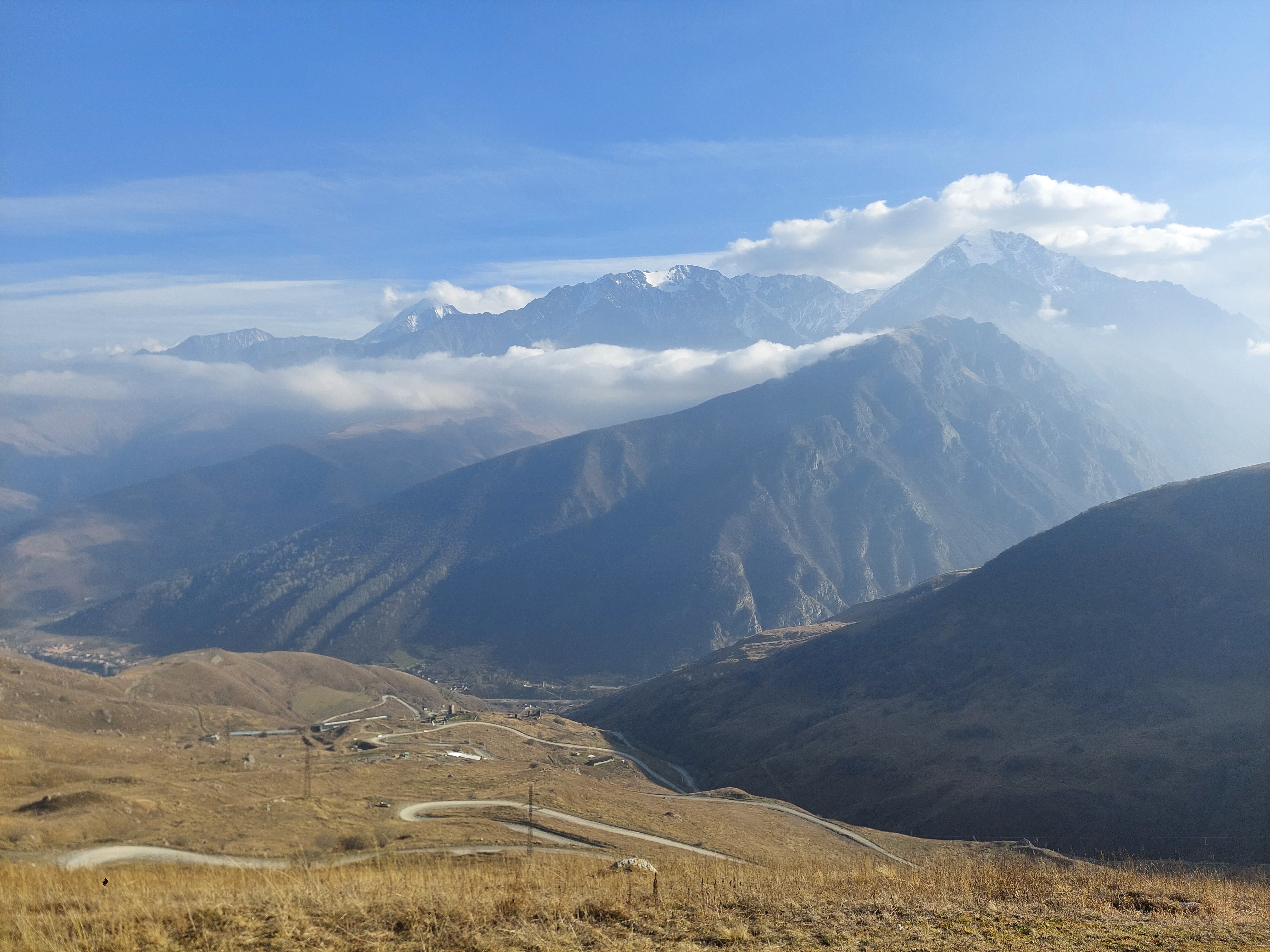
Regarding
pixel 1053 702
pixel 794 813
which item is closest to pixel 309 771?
pixel 794 813

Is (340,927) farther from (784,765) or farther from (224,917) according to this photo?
(784,765)

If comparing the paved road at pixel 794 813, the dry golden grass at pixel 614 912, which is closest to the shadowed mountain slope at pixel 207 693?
the paved road at pixel 794 813

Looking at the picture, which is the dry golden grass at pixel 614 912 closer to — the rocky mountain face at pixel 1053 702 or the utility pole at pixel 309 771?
the utility pole at pixel 309 771

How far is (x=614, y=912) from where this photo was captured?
46.7 feet

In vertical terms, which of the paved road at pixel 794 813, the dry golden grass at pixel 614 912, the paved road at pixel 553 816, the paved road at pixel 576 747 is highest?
the dry golden grass at pixel 614 912

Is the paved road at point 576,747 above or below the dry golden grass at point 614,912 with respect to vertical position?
below

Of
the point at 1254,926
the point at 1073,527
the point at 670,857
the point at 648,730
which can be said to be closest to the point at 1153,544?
the point at 1073,527

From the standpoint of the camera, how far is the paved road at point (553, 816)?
36.5 meters

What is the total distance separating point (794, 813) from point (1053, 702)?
42.5 metres

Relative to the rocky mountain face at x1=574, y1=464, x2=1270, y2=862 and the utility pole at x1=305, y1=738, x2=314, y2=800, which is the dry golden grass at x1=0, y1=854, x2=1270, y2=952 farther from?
the rocky mountain face at x1=574, y1=464, x2=1270, y2=862

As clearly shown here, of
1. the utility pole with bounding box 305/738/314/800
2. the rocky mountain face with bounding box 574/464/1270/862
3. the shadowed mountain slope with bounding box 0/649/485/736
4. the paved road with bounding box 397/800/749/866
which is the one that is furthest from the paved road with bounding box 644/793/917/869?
the shadowed mountain slope with bounding box 0/649/485/736

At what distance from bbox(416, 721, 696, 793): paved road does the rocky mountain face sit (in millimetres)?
6145

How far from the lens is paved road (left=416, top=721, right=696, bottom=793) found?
82312mm

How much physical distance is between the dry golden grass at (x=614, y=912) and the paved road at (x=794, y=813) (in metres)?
27.6
